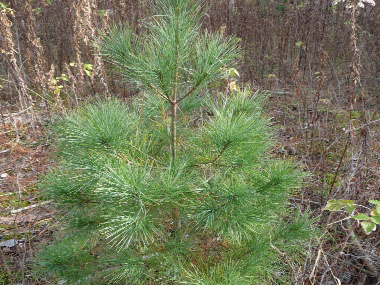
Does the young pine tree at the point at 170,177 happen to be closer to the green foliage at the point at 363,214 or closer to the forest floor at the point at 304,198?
the green foliage at the point at 363,214

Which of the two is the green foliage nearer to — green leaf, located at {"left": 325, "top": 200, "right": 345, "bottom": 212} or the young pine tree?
green leaf, located at {"left": 325, "top": 200, "right": 345, "bottom": 212}

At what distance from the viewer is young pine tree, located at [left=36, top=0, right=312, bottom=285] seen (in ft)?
4.43

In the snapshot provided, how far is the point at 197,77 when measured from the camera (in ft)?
4.67

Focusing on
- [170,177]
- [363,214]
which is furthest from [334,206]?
[170,177]

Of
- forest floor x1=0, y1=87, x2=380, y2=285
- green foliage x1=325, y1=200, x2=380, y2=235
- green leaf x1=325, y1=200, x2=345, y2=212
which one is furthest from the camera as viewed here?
forest floor x1=0, y1=87, x2=380, y2=285

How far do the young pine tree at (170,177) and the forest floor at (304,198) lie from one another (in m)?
0.31

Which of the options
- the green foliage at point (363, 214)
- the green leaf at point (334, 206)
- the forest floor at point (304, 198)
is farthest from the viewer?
the forest floor at point (304, 198)

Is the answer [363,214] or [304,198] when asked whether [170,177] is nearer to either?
[363,214]

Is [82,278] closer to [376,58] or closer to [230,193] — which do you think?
[230,193]

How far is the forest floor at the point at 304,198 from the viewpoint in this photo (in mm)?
2162

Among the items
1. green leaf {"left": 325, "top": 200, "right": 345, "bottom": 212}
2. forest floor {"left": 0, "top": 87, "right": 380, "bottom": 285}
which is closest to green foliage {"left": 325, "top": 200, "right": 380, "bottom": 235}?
green leaf {"left": 325, "top": 200, "right": 345, "bottom": 212}

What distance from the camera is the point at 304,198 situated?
2.73m

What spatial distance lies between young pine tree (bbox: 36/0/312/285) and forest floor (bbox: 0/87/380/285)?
1.03 feet

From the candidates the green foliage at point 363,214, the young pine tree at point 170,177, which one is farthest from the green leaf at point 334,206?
the young pine tree at point 170,177
